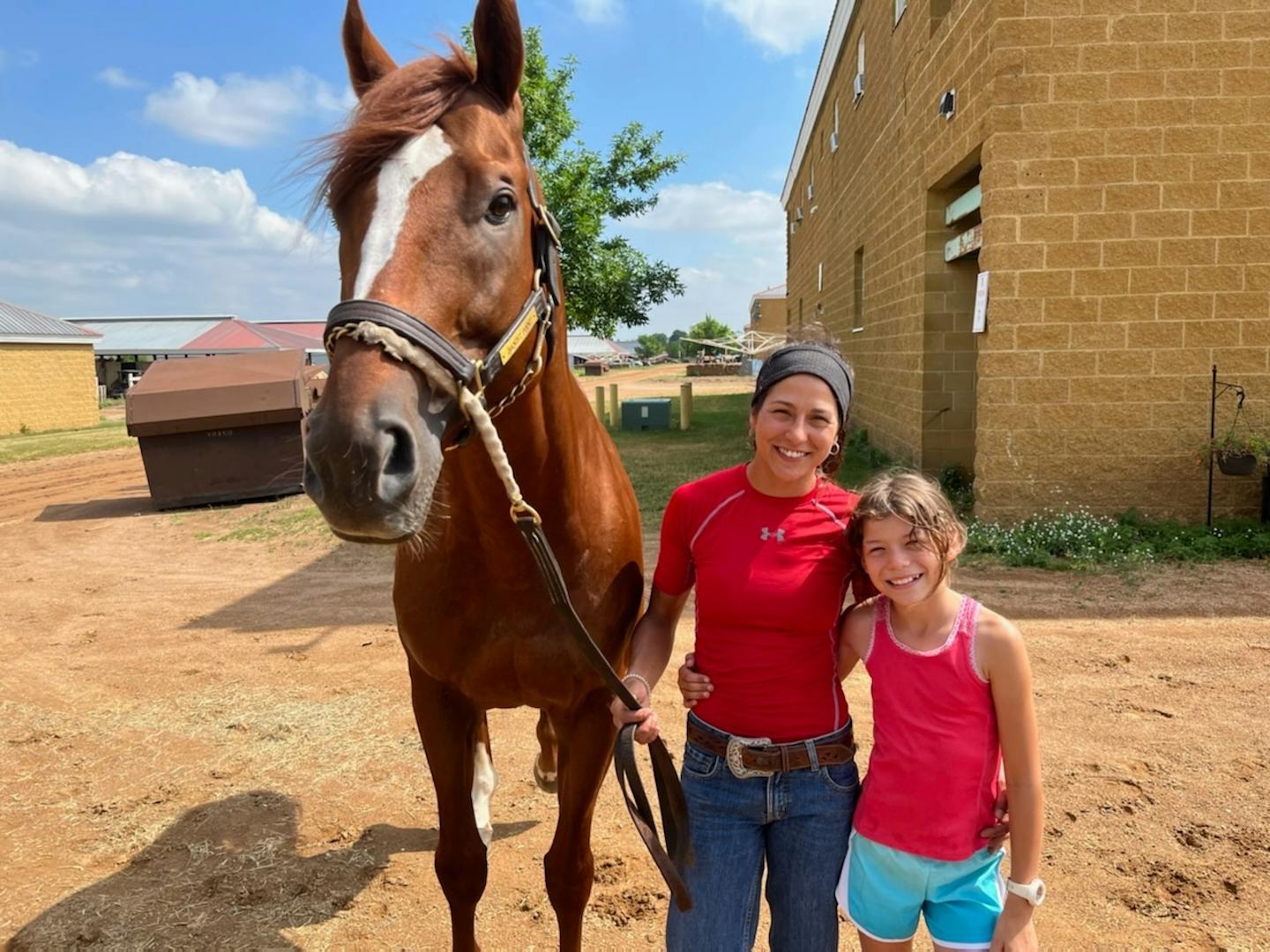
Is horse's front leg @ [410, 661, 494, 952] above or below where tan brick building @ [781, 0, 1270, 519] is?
below

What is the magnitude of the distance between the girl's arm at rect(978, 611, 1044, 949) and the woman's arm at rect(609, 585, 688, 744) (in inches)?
27.1

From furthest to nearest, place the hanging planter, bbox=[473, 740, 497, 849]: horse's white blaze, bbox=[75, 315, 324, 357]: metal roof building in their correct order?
bbox=[75, 315, 324, 357]: metal roof building
the hanging planter
bbox=[473, 740, 497, 849]: horse's white blaze

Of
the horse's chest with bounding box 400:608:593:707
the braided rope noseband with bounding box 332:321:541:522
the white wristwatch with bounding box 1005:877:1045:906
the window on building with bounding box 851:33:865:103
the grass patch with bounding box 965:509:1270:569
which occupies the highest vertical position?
the window on building with bounding box 851:33:865:103

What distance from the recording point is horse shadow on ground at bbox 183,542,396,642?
18.6 ft

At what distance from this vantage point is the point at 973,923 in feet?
5.36

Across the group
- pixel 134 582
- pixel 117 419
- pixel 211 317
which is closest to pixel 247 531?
pixel 134 582

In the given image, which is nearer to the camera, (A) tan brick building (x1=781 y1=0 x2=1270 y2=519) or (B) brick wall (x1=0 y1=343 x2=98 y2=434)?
(A) tan brick building (x1=781 y1=0 x2=1270 y2=519)

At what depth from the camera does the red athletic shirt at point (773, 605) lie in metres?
1.82

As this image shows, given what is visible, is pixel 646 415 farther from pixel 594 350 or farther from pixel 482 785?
pixel 594 350

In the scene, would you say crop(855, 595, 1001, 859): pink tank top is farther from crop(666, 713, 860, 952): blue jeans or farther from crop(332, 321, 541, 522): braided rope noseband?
crop(332, 321, 541, 522): braided rope noseband

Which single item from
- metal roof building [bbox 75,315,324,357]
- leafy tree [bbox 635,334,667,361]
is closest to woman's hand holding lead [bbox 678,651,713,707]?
metal roof building [bbox 75,315,324,357]

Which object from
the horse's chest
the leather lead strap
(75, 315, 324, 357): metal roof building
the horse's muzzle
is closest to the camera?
the horse's muzzle

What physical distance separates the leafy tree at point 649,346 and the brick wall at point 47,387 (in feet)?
318

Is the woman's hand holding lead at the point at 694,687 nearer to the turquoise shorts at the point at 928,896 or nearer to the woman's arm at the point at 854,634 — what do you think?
the woman's arm at the point at 854,634
